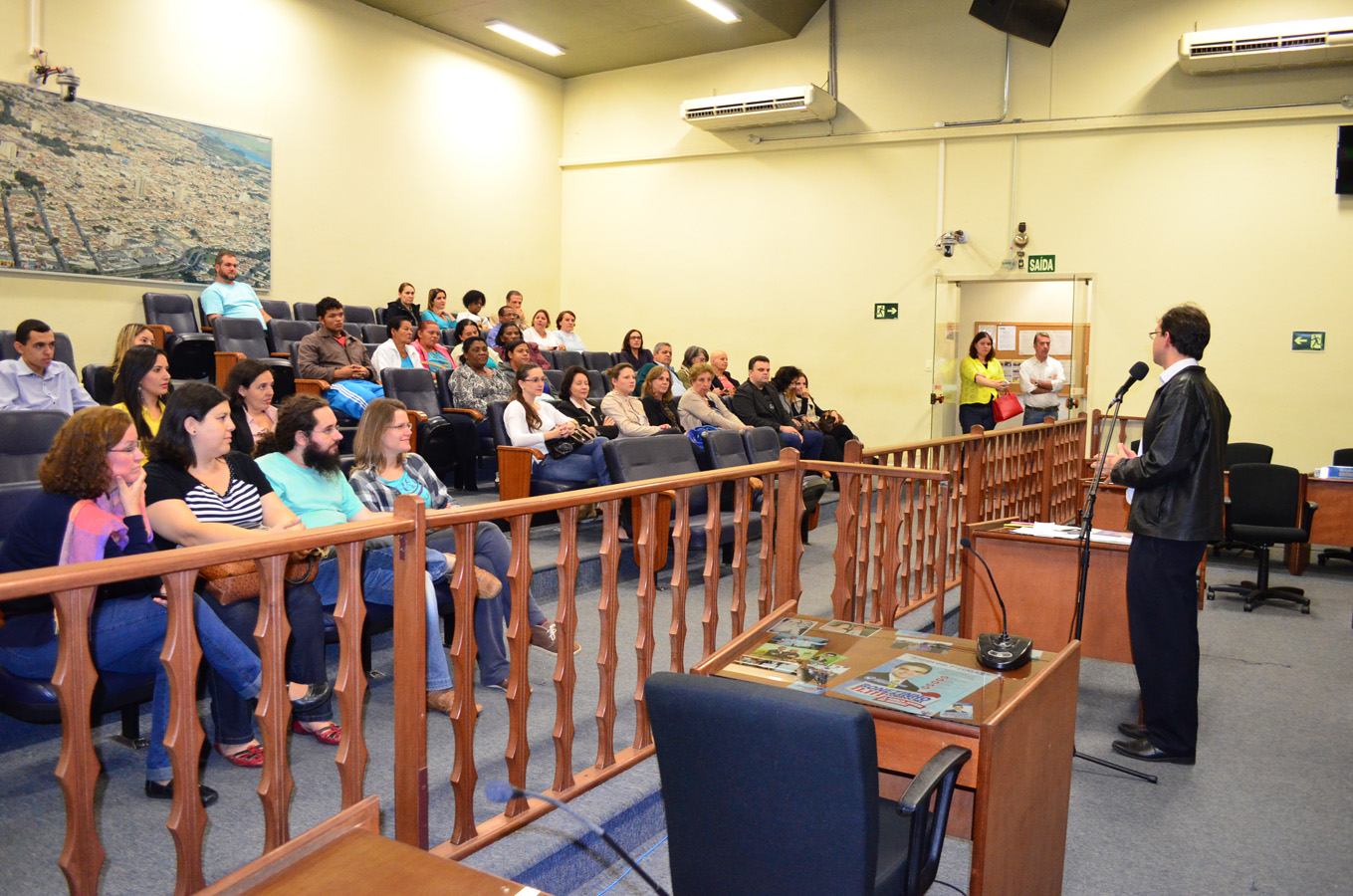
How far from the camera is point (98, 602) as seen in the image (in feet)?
7.97

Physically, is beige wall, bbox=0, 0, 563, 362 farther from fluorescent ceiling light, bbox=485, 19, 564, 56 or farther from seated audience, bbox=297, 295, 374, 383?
seated audience, bbox=297, 295, 374, 383

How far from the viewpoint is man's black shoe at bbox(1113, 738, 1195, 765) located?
11.0 ft

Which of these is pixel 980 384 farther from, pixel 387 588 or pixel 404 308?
pixel 387 588

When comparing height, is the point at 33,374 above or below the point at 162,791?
above

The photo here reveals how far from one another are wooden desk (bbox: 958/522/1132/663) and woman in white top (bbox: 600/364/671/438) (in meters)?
2.65

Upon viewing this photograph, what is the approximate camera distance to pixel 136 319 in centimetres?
744

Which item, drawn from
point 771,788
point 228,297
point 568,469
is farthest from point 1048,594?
point 228,297

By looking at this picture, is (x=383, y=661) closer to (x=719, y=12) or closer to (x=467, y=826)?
(x=467, y=826)

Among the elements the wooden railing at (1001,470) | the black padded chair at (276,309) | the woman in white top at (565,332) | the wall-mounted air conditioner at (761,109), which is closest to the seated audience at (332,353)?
the black padded chair at (276,309)

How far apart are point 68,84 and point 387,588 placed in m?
5.65

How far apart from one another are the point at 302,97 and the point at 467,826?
804 centimetres

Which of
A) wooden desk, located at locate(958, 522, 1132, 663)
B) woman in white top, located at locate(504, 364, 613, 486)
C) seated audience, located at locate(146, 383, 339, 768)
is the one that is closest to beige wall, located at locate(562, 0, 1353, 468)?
woman in white top, located at locate(504, 364, 613, 486)

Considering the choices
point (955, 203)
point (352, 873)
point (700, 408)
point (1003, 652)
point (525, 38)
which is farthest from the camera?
point (525, 38)

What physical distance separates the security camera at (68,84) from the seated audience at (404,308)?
9.30 ft
